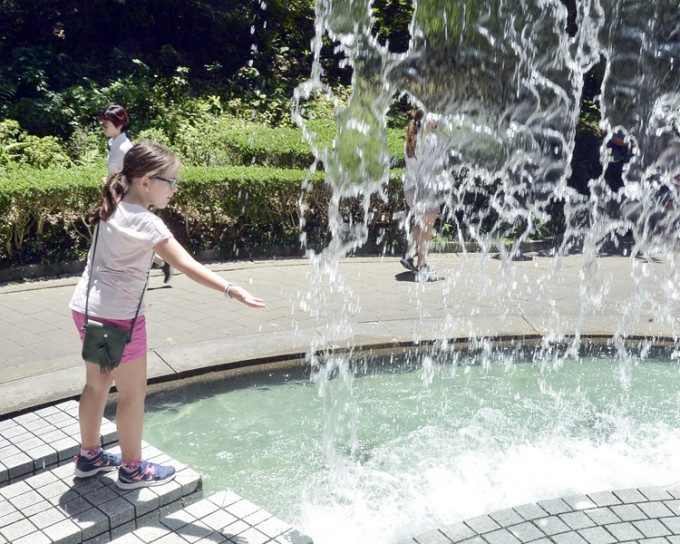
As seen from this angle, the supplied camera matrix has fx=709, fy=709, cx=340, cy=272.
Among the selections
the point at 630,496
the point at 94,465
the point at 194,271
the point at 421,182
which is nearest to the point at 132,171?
the point at 194,271

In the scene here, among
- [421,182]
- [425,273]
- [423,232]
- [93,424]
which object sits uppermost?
[421,182]

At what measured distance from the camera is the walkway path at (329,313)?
16.4 ft

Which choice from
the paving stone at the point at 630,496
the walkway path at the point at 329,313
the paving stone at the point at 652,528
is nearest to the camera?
the paving stone at the point at 652,528

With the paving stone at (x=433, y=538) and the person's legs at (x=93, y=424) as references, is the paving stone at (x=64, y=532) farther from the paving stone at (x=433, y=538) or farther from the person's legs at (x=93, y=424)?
the paving stone at (x=433, y=538)

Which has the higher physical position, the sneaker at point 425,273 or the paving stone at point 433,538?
the sneaker at point 425,273

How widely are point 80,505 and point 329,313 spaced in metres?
3.67

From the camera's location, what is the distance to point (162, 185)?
3.01 metres

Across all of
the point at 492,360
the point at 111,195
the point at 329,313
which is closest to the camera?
the point at 111,195

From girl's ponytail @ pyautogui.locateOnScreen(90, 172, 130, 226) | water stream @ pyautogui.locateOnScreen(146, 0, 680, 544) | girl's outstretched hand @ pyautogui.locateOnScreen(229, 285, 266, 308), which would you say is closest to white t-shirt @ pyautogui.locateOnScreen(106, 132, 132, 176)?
water stream @ pyautogui.locateOnScreen(146, 0, 680, 544)

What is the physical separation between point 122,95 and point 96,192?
6910 mm

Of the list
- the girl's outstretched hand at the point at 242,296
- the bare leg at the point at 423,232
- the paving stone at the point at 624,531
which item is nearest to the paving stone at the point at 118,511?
the girl's outstretched hand at the point at 242,296

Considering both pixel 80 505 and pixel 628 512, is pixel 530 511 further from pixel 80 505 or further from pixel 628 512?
pixel 80 505

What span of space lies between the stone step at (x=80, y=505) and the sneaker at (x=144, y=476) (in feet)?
0.09

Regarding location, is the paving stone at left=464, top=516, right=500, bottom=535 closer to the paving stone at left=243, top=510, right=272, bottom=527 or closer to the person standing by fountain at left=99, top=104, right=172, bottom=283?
the paving stone at left=243, top=510, right=272, bottom=527
